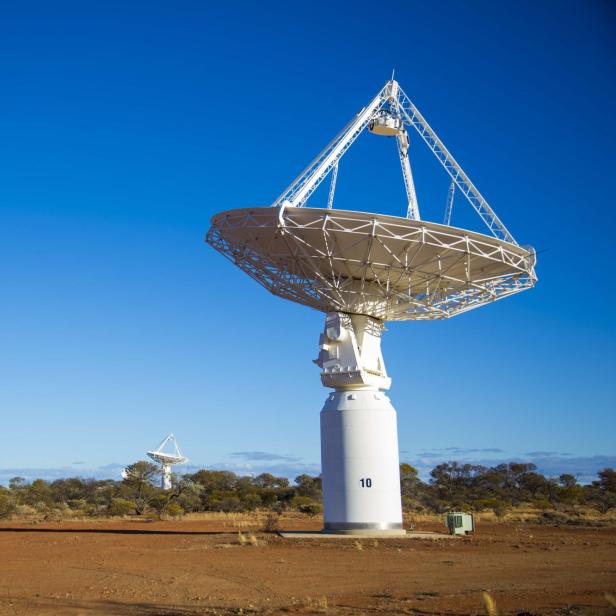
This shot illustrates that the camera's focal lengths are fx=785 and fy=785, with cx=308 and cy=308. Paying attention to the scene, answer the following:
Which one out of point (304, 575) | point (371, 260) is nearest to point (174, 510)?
point (371, 260)

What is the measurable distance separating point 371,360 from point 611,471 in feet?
170

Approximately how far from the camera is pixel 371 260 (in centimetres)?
2895

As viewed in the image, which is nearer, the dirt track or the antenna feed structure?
the dirt track

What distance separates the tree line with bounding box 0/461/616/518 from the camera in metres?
57.9

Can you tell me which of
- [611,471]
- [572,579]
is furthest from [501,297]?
[611,471]

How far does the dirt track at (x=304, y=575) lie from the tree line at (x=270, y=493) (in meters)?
25.9

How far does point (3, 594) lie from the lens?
15.9 metres

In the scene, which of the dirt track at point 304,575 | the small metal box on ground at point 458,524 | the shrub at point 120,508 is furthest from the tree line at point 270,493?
the dirt track at point 304,575

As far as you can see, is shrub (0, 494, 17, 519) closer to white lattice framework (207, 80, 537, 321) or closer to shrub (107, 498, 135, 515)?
shrub (107, 498, 135, 515)

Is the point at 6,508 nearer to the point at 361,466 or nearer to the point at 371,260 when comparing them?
the point at 361,466

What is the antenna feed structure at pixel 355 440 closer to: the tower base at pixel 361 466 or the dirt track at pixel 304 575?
the tower base at pixel 361 466

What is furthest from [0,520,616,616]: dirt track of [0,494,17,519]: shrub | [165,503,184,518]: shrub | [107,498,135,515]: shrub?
[107,498,135,515]: shrub

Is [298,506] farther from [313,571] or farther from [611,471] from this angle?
[313,571]

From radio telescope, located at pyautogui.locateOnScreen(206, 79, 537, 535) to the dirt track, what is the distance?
3374mm
